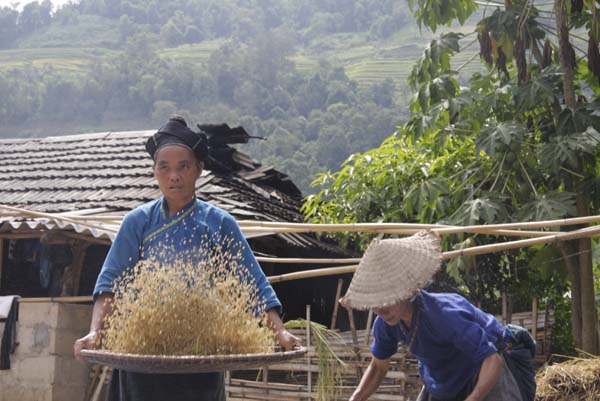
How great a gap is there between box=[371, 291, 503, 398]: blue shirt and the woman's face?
0.97m

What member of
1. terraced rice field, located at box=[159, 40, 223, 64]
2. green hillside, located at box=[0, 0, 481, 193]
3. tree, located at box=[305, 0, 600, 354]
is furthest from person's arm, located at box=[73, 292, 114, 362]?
terraced rice field, located at box=[159, 40, 223, 64]

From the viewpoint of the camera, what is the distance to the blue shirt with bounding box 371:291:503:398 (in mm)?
3422

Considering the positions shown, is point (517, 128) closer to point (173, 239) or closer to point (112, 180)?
point (173, 239)

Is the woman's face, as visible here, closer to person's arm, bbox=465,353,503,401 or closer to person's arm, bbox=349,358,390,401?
person's arm, bbox=349,358,390,401

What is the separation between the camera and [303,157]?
34781mm

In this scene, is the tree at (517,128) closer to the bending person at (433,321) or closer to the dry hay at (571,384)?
the dry hay at (571,384)

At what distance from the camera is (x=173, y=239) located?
3236 millimetres

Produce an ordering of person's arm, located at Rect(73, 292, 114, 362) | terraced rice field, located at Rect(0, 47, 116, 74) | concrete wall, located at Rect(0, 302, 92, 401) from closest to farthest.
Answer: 1. person's arm, located at Rect(73, 292, 114, 362)
2. concrete wall, located at Rect(0, 302, 92, 401)
3. terraced rice field, located at Rect(0, 47, 116, 74)

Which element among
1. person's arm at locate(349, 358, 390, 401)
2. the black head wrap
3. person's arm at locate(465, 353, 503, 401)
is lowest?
person's arm at locate(349, 358, 390, 401)


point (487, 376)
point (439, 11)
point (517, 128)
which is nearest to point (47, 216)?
point (487, 376)

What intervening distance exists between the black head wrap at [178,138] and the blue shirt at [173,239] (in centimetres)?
19

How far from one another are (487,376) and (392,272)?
0.51 m

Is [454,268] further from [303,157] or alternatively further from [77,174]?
[303,157]

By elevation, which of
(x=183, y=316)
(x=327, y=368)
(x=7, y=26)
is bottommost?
(x=327, y=368)
